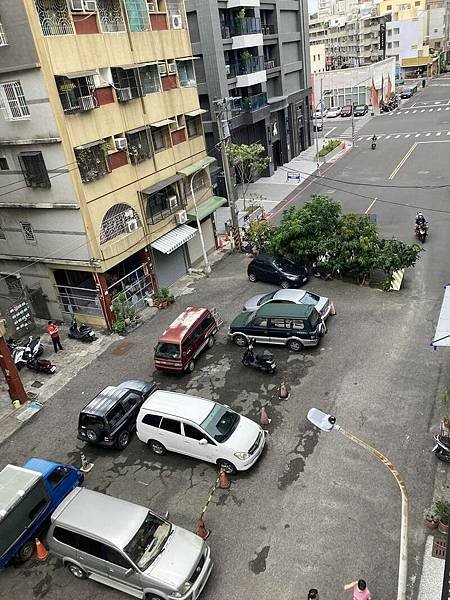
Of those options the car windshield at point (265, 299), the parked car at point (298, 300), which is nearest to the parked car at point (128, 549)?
the parked car at point (298, 300)

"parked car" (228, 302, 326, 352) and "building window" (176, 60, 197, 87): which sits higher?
"building window" (176, 60, 197, 87)

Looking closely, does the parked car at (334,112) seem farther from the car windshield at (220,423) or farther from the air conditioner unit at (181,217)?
the car windshield at (220,423)

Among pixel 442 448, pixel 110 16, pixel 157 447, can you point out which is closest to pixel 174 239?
pixel 110 16

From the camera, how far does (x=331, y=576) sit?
11328 mm

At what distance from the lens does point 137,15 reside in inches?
949

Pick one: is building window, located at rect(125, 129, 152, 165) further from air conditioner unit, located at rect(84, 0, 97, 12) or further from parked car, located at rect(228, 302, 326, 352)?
parked car, located at rect(228, 302, 326, 352)

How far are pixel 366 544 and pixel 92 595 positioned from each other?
682 cm

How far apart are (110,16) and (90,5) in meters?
1.68

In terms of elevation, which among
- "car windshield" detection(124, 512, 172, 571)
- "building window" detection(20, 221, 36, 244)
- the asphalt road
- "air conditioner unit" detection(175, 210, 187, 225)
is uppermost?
"building window" detection(20, 221, 36, 244)

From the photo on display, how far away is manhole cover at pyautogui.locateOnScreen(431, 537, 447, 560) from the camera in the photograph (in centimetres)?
1144

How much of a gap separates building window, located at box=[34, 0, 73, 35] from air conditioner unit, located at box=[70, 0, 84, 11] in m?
0.31

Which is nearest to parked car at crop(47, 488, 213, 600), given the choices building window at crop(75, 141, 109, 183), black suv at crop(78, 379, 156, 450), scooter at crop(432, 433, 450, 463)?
black suv at crop(78, 379, 156, 450)

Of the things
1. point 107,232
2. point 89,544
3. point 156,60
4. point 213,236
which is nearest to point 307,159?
point 213,236

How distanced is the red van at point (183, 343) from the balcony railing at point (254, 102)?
96.2ft
